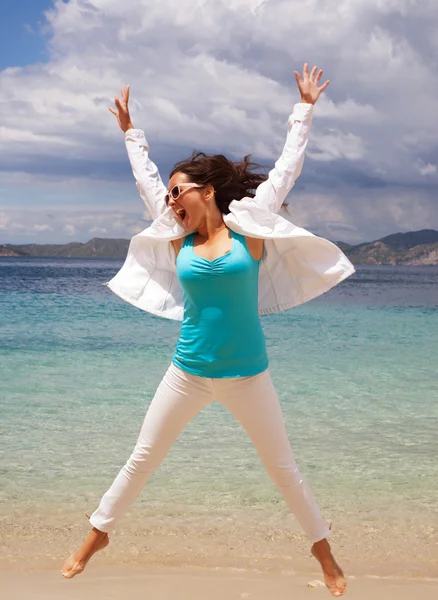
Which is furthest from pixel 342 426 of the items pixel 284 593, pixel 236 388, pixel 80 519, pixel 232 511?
pixel 236 388

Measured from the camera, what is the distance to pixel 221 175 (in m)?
3.68

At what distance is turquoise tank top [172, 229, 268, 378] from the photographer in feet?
11.2

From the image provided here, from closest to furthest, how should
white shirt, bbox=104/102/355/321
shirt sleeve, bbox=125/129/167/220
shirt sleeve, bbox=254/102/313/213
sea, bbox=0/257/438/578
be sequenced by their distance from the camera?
white shirt, bbox=104/102/355/321
shirt sleeve, bbox=254/102/313/213
shirt sleeve, bbox=125/129/167/220
sea, bbox=0/257/438/578

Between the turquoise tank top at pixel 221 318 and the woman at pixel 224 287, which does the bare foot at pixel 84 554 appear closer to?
the woman at pixel 224 287

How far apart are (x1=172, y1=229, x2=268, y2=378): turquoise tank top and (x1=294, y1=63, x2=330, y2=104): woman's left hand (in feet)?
3.37

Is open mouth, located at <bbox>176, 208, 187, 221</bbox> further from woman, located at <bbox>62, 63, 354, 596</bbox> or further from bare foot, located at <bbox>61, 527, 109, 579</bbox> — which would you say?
bare foot, located at <bbox>61, 527, 109, 579</bbox>

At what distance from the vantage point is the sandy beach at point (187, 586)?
12.7 ft

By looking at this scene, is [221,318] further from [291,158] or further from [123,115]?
[123,115]

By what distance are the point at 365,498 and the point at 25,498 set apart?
109 inches

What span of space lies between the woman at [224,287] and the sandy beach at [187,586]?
369mm

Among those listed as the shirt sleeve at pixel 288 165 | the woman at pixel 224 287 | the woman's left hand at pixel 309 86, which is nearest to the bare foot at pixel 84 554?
the woman at pixel 224 287

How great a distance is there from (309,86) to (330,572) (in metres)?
2.61

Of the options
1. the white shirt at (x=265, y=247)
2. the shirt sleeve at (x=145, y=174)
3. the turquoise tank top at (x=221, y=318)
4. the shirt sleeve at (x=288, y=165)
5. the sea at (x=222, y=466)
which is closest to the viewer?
the turquoise tank top at (x=221, y=318)

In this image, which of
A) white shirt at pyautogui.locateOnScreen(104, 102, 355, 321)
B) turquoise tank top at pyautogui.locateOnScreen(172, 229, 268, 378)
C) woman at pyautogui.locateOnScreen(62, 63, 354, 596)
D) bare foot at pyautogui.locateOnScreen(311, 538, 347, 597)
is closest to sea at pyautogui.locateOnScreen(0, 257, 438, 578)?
bare foot at pyautogui.locateOnScreen(311, 538, 347, 597)
